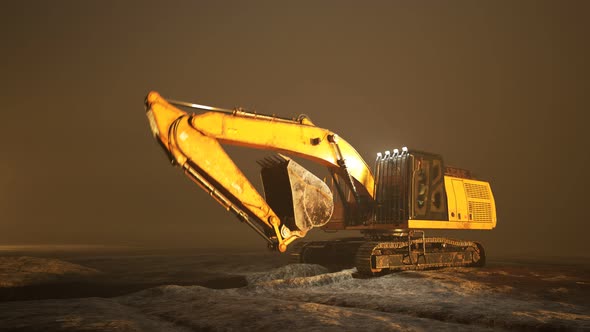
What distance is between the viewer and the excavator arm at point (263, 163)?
910 cm

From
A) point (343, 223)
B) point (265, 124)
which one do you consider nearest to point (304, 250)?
point (343, 223)

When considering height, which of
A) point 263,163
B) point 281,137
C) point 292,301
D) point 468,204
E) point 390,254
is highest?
point 281,137

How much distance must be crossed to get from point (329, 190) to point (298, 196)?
32.7 inches

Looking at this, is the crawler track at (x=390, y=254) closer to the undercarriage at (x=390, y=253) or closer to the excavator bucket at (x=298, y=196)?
the undercarriage at (x=390, y=253)

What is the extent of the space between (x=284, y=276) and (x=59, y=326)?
655 cm

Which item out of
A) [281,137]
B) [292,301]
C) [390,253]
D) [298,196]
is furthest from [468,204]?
[292,301]

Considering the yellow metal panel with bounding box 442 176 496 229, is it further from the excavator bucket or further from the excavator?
the excavator bucket

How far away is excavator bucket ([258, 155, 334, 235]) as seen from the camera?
396 inches

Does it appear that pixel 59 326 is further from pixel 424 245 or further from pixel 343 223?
pixel 424 245

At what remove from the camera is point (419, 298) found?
352 inches

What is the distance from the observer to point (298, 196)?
10078 mm

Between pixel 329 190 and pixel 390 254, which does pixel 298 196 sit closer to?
pixel 329 190

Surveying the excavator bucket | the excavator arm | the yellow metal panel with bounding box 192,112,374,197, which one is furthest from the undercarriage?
the excavator arm

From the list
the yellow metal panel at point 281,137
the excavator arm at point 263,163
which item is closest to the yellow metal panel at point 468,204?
the yellow metal panel at point 281,137
